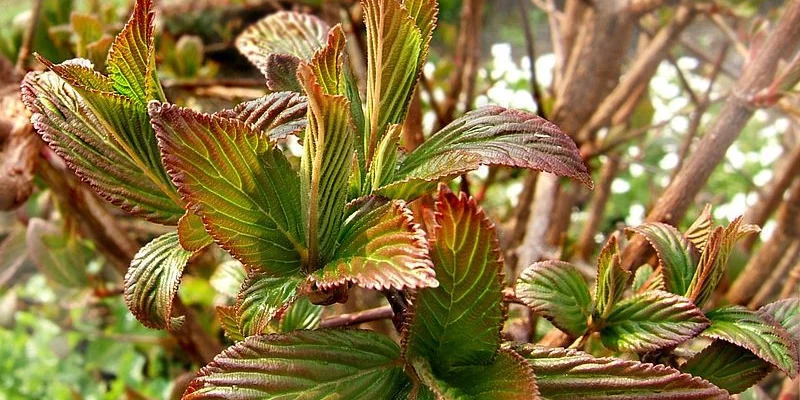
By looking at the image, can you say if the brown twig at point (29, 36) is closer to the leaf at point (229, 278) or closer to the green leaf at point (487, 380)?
the leaf at point (229, 278)

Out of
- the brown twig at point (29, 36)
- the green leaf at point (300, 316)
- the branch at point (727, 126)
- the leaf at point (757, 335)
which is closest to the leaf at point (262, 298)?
the green leaf at point (300, 316)

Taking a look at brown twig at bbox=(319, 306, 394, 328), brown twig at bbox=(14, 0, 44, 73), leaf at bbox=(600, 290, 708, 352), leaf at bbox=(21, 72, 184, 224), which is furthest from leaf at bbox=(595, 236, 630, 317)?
brown twig at bbox=(14, 0, 44, 73)

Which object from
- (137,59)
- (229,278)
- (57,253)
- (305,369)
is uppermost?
(137,59)

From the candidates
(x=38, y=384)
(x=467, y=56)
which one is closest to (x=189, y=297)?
(x=38, y=384)

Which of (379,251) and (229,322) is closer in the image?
(379,251)

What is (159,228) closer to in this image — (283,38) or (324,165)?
(283,38)

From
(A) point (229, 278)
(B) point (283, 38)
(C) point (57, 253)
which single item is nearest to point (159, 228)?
(C) point (57, 253)
